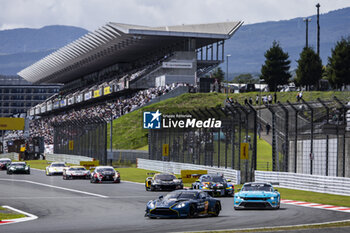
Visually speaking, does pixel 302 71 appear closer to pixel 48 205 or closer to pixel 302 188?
pixel 302 188

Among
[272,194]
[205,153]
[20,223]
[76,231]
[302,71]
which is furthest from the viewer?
[302,71]

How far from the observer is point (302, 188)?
31.4m

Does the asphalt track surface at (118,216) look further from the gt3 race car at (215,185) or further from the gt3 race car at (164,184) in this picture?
the gt3 race car at (164,184)

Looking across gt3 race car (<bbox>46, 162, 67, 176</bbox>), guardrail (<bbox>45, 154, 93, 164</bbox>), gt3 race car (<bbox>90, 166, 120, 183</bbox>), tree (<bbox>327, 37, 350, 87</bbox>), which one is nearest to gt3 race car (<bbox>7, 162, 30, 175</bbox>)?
gt3 race car (<bbox>46, 162, 67, 176</bbox>)

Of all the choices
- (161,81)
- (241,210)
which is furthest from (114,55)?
(241,210)

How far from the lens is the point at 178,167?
47.3 metres

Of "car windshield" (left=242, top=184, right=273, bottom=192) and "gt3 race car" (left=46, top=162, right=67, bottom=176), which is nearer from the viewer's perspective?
"car windshield" (left=242, top=184, right=273, bottom=192)

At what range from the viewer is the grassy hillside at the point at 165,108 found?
7144 cm

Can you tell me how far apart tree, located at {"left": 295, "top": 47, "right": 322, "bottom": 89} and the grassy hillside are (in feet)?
22.6

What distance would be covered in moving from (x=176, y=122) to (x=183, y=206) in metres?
30.2

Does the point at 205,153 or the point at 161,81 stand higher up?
the point at 161,81

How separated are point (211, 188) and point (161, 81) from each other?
58.7 m

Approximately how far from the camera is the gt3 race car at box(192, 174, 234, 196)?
1080 inches

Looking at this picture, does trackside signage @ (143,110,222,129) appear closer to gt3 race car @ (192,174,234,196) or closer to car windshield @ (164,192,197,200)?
gt3 race car @ (192,174,234,196)
